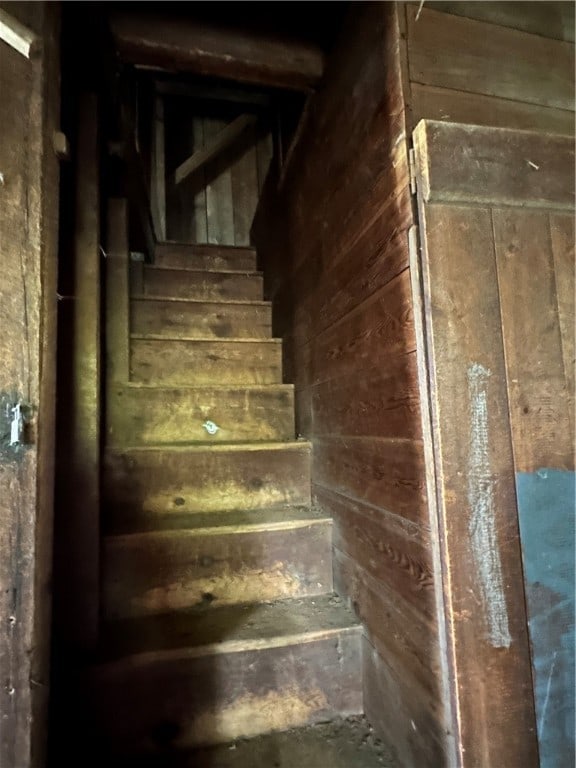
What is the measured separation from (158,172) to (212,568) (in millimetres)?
2815

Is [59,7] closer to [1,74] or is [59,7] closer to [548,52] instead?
[1,74]

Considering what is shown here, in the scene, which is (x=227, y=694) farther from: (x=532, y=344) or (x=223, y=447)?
(x=532, y=344)

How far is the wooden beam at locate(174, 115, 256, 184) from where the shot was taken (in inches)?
124

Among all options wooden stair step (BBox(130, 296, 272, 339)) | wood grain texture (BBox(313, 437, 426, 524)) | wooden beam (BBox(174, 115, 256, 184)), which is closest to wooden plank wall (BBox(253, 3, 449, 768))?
wood grain texture (BBox(313, 437, 426, 524))

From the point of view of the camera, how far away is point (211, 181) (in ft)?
10.8

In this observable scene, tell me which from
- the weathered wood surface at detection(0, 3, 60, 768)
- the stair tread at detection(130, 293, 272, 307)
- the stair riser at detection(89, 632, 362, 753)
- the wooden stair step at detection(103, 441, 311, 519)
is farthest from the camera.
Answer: the stair tread at detection(130, 293, 272, 307)

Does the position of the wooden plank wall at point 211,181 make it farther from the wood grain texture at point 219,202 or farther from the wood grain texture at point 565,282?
the wood grain texture at point 565,282

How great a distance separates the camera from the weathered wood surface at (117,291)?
167cm

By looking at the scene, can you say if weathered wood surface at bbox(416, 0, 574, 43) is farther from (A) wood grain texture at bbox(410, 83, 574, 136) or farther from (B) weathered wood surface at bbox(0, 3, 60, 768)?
(B) weathered wood surface at bbox(0, 3, 60, 768)

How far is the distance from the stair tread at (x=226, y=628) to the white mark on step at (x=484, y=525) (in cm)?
48

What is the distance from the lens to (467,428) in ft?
2.79

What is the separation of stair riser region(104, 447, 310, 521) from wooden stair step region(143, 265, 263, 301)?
967 millimetres

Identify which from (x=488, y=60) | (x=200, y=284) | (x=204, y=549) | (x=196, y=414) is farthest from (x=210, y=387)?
(x=488, y=60)

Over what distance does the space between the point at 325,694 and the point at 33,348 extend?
1.16 meters
